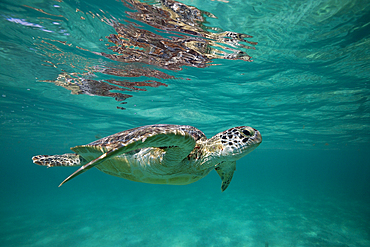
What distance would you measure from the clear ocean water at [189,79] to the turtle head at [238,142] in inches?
173

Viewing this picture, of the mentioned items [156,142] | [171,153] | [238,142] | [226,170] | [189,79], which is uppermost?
[189,79]

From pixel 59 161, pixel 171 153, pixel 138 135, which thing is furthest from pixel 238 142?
pixel 59 161

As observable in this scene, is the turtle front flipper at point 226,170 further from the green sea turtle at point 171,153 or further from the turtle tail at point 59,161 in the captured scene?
the turtle tail at point 59,161

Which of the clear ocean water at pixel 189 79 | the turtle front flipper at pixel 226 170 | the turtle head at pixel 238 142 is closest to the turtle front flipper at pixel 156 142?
the turtle head at pixel 238 142

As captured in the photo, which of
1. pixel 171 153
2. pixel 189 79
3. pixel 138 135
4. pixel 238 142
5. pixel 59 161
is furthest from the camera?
pixel 189 79

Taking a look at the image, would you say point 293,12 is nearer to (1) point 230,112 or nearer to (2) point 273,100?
(2) point 273,100

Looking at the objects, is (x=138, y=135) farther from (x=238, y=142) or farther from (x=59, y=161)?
(x=59, y=161)

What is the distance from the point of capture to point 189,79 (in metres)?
10.3

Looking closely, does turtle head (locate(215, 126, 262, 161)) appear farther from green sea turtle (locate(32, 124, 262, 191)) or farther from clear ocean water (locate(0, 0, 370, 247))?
clear ocean water (locate(0, 0, 370, 247))

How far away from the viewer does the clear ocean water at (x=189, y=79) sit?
19.0ft

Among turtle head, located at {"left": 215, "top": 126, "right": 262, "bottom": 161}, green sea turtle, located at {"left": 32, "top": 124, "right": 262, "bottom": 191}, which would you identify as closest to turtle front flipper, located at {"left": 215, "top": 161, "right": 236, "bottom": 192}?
green sea turtle, located at {"left": 32, "top": 124, "right": 262, "bottom": 191}

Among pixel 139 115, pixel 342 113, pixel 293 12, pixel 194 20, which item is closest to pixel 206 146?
pixel 194 20

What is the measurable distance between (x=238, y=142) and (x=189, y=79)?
303 inches

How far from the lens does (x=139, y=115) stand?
56.7 feet
